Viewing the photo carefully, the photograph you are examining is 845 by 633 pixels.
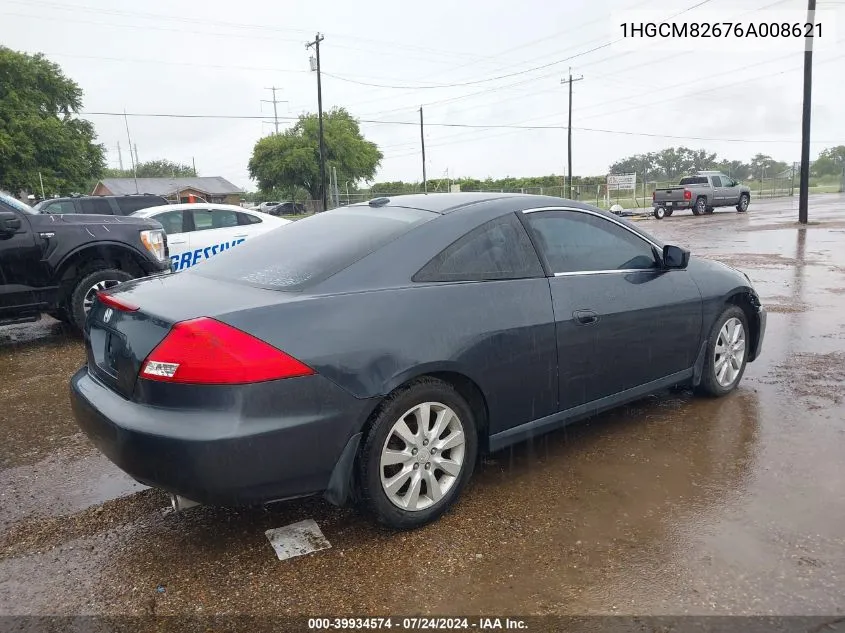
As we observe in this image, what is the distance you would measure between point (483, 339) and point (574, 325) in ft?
2.11

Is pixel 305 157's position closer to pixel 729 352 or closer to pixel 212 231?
pixel 212 231

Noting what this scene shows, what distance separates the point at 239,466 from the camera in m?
2.49

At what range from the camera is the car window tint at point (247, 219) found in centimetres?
1016

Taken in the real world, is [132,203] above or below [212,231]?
above

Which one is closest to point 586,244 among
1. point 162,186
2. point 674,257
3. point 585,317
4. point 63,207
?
point 585,317

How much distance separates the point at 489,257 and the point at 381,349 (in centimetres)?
87

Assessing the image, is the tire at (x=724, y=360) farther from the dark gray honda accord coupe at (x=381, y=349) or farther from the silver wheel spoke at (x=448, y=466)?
the silver wheel spoke at (x=448, y=466)

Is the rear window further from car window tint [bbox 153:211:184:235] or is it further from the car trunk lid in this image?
car window tint [bbox 153:211:184:235]

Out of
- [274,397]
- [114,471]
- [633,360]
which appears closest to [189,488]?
[274,397]

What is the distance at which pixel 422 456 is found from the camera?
9.62 feet

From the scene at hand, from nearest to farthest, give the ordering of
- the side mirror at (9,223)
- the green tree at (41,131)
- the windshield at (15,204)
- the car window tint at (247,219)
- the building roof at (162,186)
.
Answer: the side mirror at (9,223), the windshield at (15,204), the car window tint at (247,219), the green tree at (41,131), the building roof at (162,186)

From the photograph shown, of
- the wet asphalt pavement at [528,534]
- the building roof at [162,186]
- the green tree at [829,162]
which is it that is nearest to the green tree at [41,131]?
the building roof at [162,186]

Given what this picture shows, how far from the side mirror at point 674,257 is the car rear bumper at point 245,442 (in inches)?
91.5

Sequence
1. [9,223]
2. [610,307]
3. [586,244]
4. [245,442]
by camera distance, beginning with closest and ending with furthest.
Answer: [245,442] → [610,307] → [586,244] → [9,223]
